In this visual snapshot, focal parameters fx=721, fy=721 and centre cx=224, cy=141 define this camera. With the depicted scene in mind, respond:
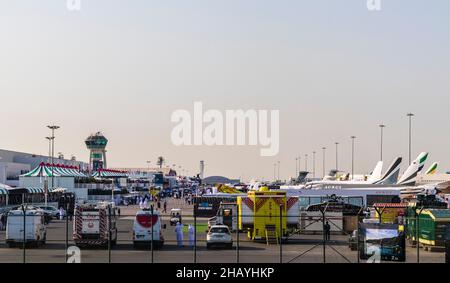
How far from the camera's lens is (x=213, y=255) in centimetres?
3478

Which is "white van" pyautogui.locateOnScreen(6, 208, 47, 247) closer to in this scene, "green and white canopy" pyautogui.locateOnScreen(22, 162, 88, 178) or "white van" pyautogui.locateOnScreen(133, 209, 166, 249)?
"white van" pyautogui.locateOnScreen(133, 209, 166, 249)

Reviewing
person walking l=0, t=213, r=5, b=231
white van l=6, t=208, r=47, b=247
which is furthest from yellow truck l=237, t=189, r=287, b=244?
person walking l=0, t=213, r=5, b=231

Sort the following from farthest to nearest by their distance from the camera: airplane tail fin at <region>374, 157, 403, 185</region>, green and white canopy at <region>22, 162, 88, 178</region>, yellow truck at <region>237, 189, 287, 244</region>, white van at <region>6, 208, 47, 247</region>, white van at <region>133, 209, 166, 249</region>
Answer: airplane tail fin at <region>374, 157, 403, 185</region> < green and white canopy at <region>22, 162, 88, 178</region> < yellow truck at <region>237, 189, 287, 244</region> < white van at <region>133, 209, 166, 249</region> < white van at <region>6, 208, 47, 247</region>

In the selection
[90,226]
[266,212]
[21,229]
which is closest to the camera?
[90,226]

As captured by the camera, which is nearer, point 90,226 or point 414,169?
point 90,226

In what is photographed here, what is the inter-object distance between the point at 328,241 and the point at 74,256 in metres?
17.4

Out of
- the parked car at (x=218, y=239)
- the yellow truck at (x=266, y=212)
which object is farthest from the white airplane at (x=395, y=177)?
the parked car at (x=218, y=239)

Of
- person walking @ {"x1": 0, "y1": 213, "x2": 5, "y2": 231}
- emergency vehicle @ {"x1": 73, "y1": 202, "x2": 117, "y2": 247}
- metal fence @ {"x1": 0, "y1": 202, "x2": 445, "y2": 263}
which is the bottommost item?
person walking @ {"x1": 0, "y1": 213, "x2": 5, "y2": 231}

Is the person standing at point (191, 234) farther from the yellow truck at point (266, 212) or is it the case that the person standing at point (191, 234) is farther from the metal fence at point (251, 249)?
the yellow truck at point (266, 212)

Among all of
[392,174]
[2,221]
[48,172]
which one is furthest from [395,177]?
[2,221]

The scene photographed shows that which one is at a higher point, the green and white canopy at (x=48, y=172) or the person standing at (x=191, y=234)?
the green and white canopy at (x=48, y=172)

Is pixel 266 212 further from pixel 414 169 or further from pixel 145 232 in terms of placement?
pixel 414 169
